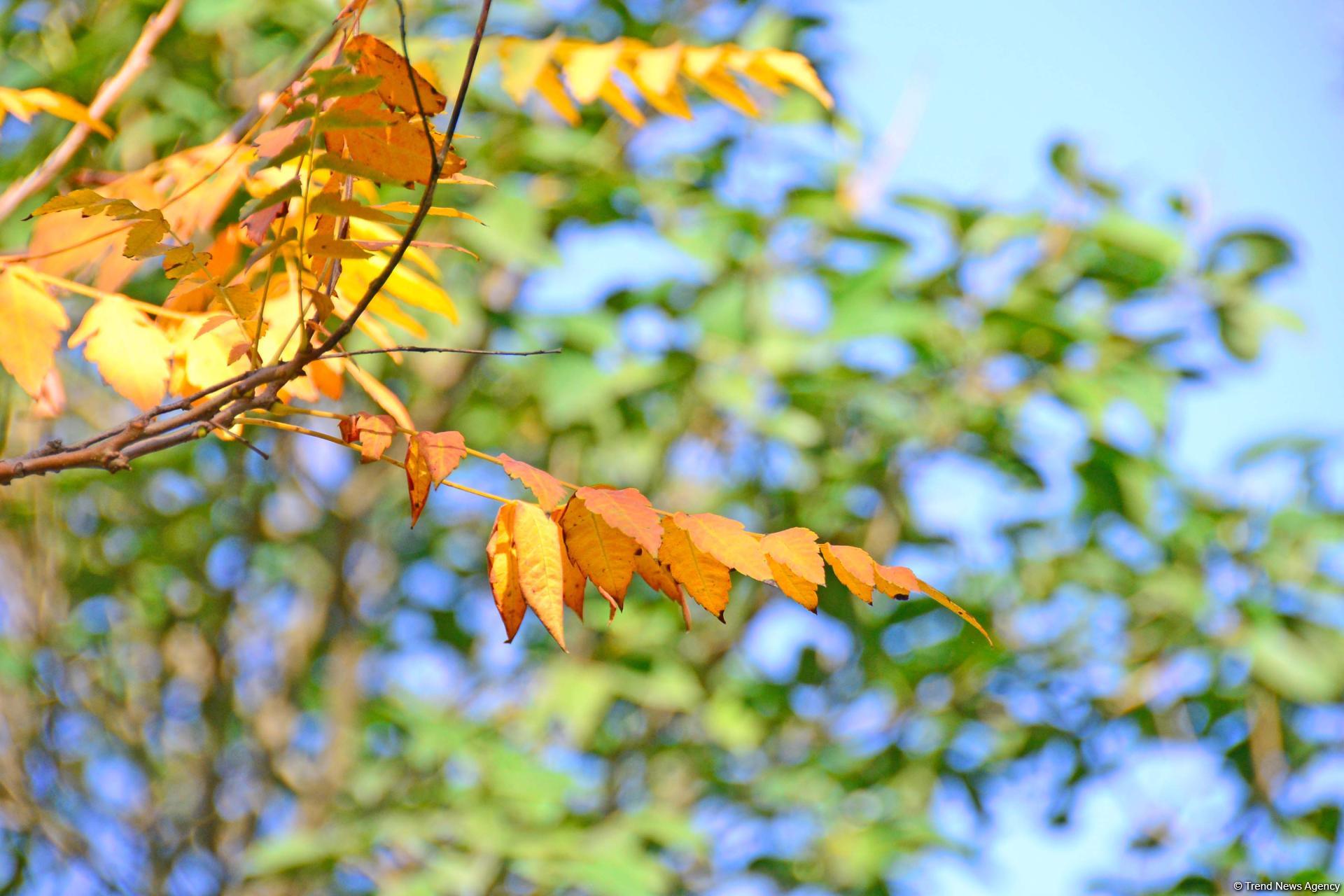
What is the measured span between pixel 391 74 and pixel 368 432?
222 millimetres

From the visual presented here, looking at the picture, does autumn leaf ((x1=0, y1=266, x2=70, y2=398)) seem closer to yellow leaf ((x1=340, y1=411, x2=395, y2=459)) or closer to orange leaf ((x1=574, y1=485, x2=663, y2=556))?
yellow leaf ((x1=340, y1=411, x2=395, y2=459))

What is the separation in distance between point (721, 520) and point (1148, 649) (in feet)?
6.57

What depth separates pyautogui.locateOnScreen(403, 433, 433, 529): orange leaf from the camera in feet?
2.25

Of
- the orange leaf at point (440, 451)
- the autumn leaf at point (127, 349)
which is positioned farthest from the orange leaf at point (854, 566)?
the autumn leaf at point (127, 349)

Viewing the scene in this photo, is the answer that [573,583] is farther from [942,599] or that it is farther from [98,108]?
[98,108]

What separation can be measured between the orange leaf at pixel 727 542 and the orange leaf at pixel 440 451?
14cm

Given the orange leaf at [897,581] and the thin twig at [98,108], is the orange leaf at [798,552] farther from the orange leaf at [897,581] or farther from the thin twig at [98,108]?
the thin twig at [98,108]

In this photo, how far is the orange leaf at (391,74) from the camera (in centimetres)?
69

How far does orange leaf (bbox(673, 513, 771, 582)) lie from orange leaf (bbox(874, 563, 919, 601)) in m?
0.08

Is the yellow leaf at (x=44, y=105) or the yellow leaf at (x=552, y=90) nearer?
the yellow leaf at (x=44, y=105)

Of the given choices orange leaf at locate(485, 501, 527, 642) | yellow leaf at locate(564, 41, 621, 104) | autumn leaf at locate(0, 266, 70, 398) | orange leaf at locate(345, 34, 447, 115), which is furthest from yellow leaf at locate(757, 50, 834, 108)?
autumn leaf at locate(0, 266, 70, 398)

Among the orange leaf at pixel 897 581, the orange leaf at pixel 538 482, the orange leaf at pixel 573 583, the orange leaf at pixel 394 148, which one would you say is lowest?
the orange leaf at pixel 897 581

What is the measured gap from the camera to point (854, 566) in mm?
692

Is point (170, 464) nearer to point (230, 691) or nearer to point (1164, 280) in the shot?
point (230, 691)
